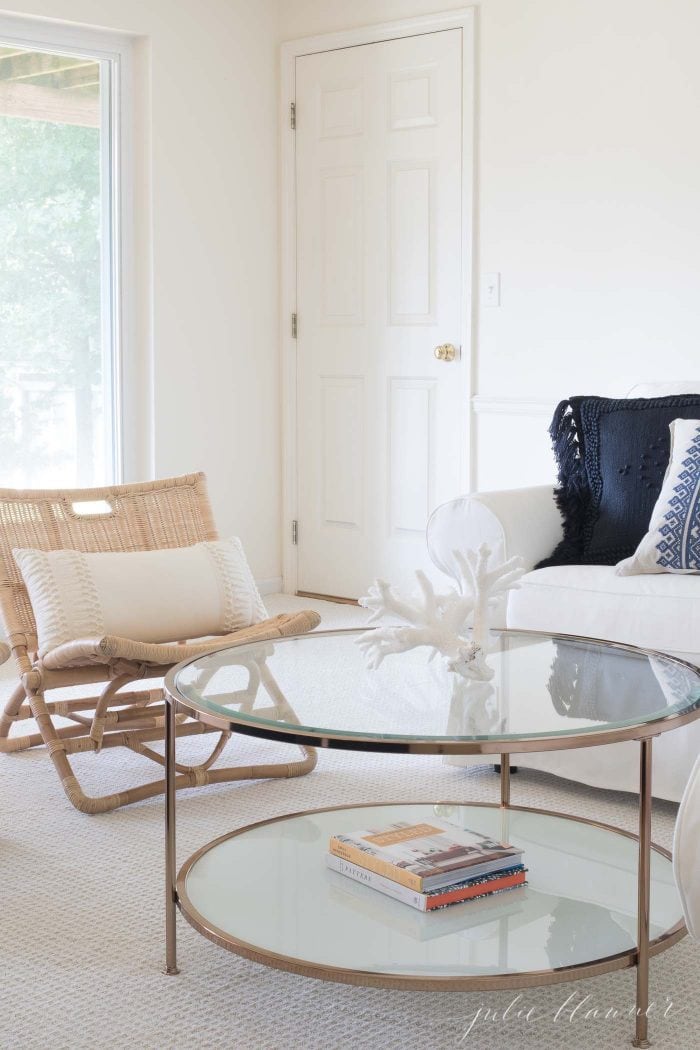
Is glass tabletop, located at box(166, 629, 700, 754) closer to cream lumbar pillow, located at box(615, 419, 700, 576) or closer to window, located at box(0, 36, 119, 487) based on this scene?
cream lumbar pillow, located at box(615, 419, 700, 576)

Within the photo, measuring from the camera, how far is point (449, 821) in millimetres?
2195

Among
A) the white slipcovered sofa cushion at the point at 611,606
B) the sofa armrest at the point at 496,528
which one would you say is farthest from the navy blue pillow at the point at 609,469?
the white slipcovered sofa cushion at the point at 611,606

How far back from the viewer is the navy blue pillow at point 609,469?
9.88 ft

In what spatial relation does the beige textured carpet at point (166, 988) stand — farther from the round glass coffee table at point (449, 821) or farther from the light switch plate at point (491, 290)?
the light switch plate at point (491, 290)

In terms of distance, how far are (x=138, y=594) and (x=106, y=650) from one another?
1.07ft

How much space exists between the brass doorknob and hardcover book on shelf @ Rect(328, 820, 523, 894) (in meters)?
2.79

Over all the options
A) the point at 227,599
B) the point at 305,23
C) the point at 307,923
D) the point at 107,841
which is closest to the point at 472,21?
the point at 305,23

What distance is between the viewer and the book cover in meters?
1.82

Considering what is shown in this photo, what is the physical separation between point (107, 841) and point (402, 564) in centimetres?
250

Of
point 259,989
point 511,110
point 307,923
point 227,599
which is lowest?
point 259,989

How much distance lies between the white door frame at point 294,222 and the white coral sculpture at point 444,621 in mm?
2503

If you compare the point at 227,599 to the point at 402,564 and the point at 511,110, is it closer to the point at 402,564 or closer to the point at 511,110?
the point at 402,564

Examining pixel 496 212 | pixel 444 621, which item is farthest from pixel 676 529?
pixel 496 212

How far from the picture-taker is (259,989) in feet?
6.19
